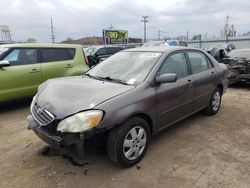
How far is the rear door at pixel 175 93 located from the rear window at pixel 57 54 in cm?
368

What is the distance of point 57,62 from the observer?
6855 millimetres

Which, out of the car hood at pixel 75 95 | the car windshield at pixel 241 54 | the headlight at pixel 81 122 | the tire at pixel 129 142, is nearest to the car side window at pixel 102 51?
the car windshield at pixel 241 54

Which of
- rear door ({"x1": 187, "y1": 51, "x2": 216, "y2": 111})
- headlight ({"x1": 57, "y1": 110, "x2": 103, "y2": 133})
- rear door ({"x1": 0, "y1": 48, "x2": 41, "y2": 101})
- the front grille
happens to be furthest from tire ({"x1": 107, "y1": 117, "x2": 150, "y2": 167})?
rear door ({"x1": 0, "y1": 48, "x2": 41, "y2": 101})

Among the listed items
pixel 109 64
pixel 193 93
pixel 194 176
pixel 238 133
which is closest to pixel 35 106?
pixel 109 64

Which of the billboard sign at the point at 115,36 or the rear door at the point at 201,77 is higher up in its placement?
the billboard sign at the point at 115,36

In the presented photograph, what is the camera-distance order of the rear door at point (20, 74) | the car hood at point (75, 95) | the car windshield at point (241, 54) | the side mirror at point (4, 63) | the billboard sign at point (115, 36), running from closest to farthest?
the car hood at point (75, 95)
the side mirror at point (4, 63)
the rear door at point (20, 74)
the car windshield at point (241, 54)
the billboard sign at point (115, 36)

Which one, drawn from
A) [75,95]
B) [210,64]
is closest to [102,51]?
[210,64]

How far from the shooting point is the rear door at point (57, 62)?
6.58 m

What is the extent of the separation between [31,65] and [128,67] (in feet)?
10.8

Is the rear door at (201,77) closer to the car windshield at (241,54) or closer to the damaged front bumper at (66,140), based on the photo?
the damaged front bumper at (66,140)

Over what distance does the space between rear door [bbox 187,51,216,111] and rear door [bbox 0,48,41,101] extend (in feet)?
12.6

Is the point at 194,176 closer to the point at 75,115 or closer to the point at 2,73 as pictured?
the point at 75,115

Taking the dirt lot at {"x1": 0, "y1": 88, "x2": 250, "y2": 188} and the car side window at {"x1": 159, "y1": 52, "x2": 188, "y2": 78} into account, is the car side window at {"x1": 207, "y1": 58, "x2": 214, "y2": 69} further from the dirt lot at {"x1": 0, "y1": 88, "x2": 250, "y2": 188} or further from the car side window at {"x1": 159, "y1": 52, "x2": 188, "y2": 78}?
the dirt lot at {"x1": 0, "y1": 88, "x2": 250, "y2": 188}

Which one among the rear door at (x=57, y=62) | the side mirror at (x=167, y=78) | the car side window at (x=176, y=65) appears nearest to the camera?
the side mirror at (x=167, y=78)
